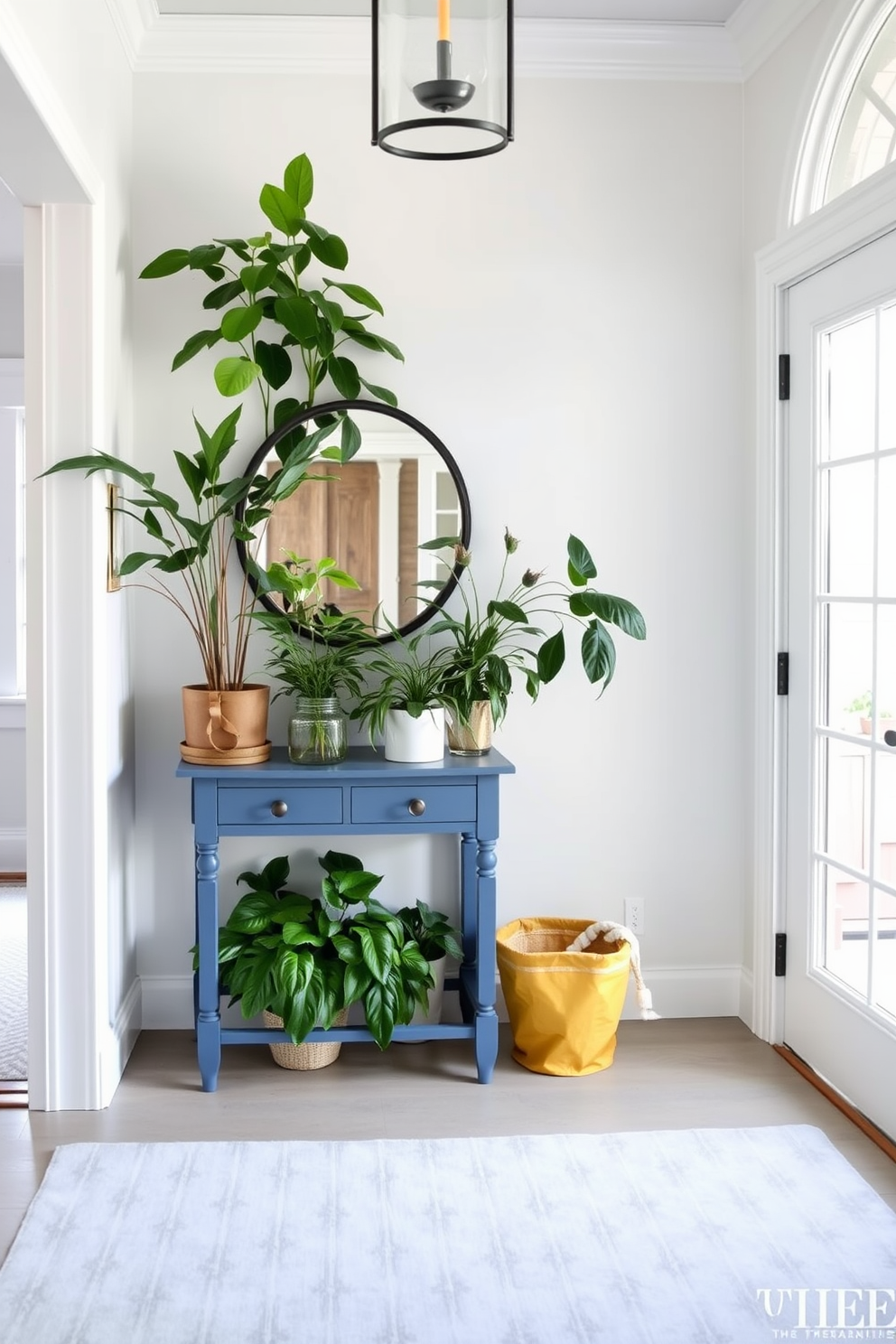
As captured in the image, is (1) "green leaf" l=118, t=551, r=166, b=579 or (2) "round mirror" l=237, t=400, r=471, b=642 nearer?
(1) "green leaf" l=118, t=551, r=166, b=579

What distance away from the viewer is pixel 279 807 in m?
2.87

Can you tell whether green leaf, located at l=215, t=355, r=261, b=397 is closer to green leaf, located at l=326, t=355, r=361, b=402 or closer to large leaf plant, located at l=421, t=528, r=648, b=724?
green leaf, located at l=326, t=355, r=361, b=402

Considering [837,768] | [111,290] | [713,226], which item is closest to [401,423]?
[111,290]

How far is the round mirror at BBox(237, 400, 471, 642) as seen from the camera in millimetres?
3211

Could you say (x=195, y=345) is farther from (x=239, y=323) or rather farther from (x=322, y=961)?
(x=322, y=961)

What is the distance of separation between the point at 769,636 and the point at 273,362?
5.04ft

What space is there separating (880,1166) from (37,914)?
6.49ft

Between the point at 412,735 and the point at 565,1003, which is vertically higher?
the point at 412,735

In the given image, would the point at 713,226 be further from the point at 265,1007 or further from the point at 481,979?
the point at 265,1007

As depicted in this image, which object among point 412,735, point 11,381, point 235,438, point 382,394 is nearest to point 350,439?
point 382,394

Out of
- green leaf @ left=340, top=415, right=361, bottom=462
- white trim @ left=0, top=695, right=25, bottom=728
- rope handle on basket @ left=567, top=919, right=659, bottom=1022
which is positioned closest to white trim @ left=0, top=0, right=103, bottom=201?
green leaf @ left=340, top=415, right=361, bottom=462

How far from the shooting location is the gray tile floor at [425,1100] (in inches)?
105

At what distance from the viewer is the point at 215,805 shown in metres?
2.88

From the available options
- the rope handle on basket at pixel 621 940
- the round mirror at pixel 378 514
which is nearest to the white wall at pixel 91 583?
the round mirror at pixel 378 514
